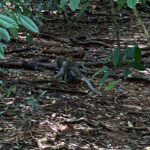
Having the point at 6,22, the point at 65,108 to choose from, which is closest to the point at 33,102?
the point at 65,108

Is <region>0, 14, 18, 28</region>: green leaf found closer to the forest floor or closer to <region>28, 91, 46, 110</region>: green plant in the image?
the forest floor

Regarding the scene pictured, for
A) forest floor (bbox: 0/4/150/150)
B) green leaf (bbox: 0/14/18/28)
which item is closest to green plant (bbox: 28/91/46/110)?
forest floor (bbox: 0/4/150/150)

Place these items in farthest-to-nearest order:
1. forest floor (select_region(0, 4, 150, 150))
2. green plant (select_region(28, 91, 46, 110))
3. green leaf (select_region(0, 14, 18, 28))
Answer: green plant (select_region(28, 91, 46, 110))
forest floor (select_region(0, 4, 150, 150))
green leaf (select_region(0, 14, 18, 28))

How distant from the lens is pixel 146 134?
322 cm

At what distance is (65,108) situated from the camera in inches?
140

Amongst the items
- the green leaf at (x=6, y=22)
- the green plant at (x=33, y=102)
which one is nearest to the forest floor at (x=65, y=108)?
the green plant at (x=33, y=102)

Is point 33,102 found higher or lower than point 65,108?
higher

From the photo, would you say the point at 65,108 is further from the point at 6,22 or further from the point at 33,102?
the point at 6,22

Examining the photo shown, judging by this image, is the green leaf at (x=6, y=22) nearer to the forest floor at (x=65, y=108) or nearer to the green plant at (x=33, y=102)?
the forest floor at (x=65, y=108)

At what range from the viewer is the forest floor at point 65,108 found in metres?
2.89

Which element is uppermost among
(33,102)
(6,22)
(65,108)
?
(6,22)

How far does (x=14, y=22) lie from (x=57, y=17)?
8.20 metres

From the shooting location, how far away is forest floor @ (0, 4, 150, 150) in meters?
2.89

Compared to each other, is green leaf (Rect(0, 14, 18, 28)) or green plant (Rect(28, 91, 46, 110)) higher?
green leaf (Rect(0, 14, 18, 28))
